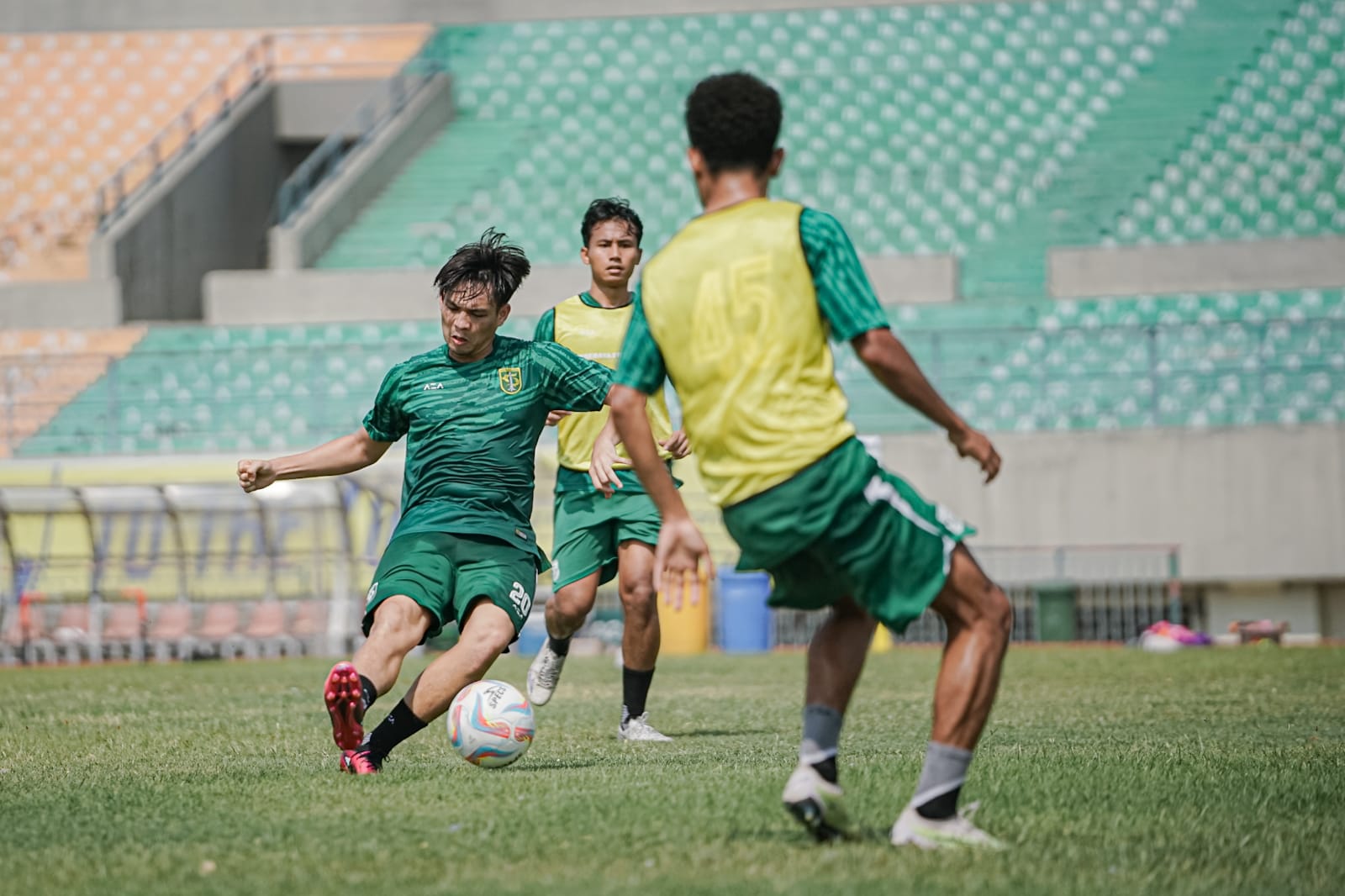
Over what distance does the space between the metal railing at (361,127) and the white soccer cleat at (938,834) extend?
79.2ft

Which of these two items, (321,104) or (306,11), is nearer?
(321,104)

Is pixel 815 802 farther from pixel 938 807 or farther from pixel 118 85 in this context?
pixel 118 85

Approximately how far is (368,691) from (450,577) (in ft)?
1.89

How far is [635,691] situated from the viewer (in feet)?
27.7

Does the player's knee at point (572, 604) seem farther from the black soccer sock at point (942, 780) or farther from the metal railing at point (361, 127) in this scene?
the metal railing at point (361, 127)

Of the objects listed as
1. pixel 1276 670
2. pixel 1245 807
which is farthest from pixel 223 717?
pixel 1276 670

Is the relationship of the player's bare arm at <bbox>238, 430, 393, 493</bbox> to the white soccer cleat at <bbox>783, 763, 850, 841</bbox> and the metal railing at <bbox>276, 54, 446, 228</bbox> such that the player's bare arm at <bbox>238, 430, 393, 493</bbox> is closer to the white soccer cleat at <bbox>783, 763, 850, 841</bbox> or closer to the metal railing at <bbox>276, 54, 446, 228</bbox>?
the white soccer cleat at <bbox>783, 763, 850, 841</bbox>

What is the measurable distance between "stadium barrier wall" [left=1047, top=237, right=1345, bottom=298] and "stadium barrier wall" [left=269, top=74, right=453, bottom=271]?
11.0 metres

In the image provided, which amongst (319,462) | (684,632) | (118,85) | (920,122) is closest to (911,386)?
(319,462)

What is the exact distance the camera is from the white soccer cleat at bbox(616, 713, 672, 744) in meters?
8.27

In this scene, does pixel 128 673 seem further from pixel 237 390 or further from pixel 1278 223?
pixel 1278 223

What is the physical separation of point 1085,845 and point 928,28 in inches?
1084

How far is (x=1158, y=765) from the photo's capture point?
6.30 metres

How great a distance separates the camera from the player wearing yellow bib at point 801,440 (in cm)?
460
